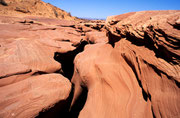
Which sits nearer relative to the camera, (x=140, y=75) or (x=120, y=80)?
(x=140, y=75)

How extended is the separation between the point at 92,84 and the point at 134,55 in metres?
1.25

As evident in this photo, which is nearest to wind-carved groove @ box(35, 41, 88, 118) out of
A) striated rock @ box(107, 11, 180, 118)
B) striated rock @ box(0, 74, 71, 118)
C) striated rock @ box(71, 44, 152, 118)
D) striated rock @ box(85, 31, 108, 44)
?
striated rock @ box(0, 74, 71, 118)

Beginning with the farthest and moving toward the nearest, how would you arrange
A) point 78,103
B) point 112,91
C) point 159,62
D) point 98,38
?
point 98,38
point 78,103
point 112,91
point 159,62

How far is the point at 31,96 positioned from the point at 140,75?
6.84 ft

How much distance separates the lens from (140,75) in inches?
73.8

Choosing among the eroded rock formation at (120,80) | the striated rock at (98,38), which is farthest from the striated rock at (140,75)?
the striated rock at (98,38)

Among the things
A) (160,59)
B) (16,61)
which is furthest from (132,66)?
(16,61)

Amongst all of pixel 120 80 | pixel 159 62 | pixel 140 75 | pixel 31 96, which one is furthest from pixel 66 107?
pixel 159 62

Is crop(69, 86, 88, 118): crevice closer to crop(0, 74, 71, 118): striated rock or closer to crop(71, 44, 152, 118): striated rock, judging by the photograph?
crop(71, 44, 152, 118): striated rock

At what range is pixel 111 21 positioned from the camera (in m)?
3.29

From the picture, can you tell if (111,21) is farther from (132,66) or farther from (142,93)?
(142,93)

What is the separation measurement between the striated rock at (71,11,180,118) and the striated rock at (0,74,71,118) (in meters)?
0.70

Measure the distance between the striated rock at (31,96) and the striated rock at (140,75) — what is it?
704mm

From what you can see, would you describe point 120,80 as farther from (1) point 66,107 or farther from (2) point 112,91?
(1) point 66,107
